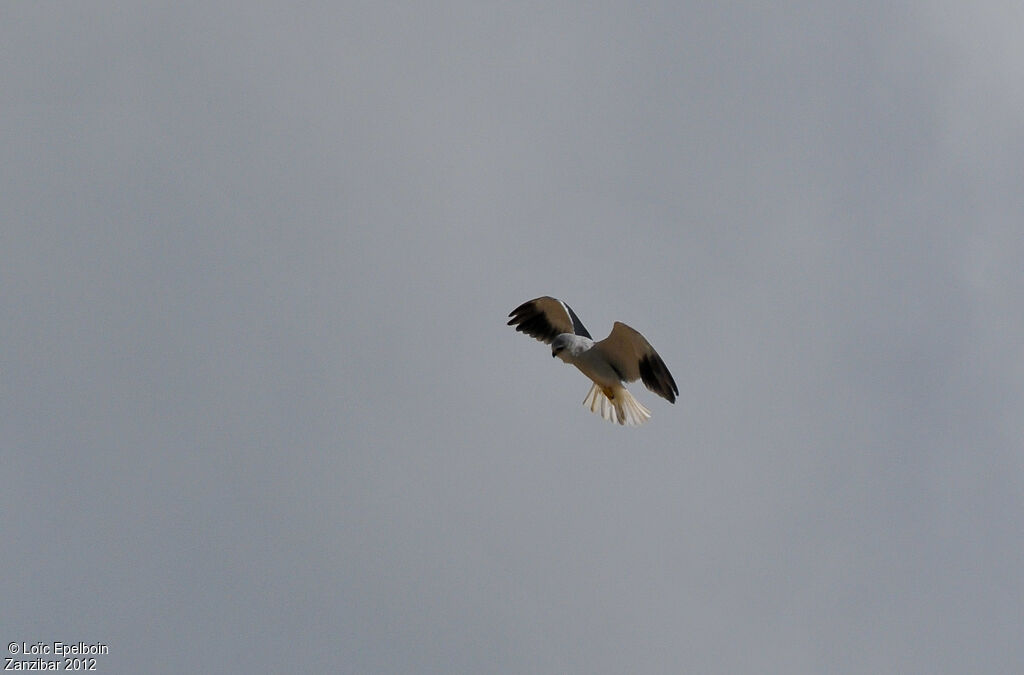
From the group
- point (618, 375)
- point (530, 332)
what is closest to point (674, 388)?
point (618, 375)

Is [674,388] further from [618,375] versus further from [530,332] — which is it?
[530,332]

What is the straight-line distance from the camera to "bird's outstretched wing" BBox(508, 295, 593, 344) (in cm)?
2400

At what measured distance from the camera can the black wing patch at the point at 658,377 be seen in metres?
22.0

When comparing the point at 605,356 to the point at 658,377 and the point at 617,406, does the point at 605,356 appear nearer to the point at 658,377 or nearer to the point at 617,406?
the point at 658,377

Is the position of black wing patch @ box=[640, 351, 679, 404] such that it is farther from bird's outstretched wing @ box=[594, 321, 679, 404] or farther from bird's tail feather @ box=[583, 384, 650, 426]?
bird's tail feather @ box=[583, 384, 650, 426]

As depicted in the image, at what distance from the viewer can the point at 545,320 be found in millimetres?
24312

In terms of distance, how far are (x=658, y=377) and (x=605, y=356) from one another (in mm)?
1085

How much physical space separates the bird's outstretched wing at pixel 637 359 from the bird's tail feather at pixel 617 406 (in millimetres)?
1175

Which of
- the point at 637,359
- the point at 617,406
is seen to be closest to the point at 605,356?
the point at 637,359

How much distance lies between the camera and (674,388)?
22062 millimetres

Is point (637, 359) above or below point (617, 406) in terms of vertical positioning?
below

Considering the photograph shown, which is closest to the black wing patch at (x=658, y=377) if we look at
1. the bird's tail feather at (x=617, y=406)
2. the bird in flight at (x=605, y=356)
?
the bird in flight at (x=605, y=356)

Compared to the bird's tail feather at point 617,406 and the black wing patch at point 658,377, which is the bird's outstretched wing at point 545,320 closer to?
the bird's tail feather at point 617,406

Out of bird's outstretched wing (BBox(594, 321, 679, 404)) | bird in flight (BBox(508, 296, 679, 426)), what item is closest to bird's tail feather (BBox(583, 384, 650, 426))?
bird in flight (BBox(508, 296, 679, 426))
